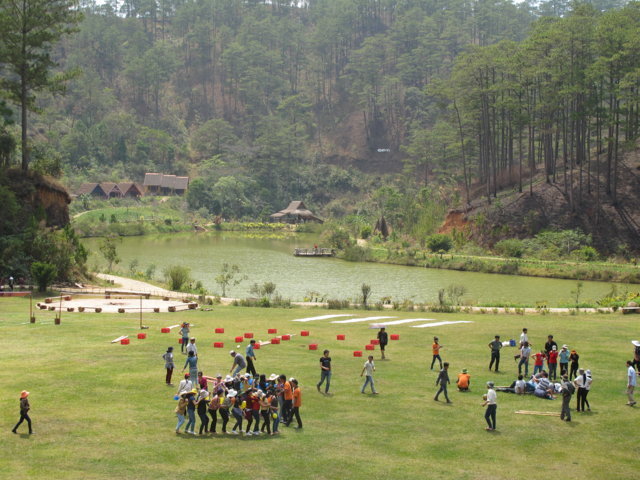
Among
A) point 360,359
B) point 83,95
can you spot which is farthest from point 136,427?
point 83,95

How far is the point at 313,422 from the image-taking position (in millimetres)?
21547

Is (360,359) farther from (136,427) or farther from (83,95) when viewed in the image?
(83,95)

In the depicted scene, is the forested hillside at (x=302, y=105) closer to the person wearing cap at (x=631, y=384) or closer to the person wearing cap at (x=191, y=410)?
the person wearing cap at (x=631, y=384)

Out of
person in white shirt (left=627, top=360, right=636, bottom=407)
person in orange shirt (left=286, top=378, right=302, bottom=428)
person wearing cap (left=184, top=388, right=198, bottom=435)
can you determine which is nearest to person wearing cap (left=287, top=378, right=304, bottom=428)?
person in orange shirt (left=286, top=378, right=302, bottom=428)

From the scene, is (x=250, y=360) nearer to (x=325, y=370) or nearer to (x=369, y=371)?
(x=325, y=370)

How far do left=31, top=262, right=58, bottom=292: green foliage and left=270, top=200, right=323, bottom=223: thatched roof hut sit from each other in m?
85.3

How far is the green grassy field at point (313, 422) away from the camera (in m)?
18.2

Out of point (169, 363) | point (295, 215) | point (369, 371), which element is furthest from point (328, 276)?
point (295, 215)

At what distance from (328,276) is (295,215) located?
220 ft

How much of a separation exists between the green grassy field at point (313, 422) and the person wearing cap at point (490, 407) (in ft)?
1.16

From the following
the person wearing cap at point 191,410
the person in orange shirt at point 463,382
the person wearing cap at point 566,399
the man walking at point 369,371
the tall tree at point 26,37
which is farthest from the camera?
the tall tree at point 26,37

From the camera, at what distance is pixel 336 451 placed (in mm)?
A: 19375

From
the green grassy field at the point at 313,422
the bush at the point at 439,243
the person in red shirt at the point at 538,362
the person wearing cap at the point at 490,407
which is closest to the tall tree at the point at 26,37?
the green grassy field at the point at 313,422

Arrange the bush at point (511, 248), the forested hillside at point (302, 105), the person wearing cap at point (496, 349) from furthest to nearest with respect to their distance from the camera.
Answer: the forested hillside at point (302, 105) → the bush at point (511, 248) → the person wearing cap at point (496, 349)
